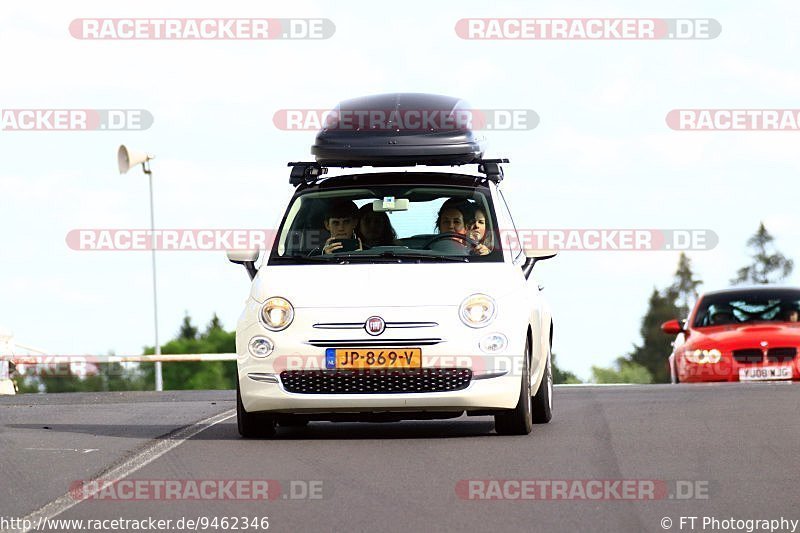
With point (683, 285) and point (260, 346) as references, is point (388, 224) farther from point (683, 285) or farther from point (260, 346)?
point (683, 285)

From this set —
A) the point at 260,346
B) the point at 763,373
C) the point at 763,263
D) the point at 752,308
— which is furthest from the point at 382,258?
the point at 763,263

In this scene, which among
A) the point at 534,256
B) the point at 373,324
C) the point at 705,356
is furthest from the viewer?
the point at 705,356

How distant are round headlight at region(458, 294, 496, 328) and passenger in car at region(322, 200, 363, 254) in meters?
1.22

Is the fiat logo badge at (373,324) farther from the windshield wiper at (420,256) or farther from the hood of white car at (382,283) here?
the windshield wiper at (420,256)

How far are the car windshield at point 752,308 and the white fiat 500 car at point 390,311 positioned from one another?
31.5 ft

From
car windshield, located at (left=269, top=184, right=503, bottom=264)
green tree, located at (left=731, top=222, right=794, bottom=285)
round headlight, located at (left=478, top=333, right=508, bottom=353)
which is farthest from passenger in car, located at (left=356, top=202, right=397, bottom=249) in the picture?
green tree, located at (left=731, top=222, right=794, bottom=285)

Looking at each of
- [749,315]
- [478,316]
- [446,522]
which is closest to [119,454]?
[478,316]

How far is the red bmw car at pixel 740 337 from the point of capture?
21.1 meters

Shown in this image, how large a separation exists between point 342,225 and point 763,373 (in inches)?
388

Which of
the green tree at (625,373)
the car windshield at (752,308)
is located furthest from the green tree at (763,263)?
the car windshield at (752,308)

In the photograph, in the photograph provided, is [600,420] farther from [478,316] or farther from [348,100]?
[348,100]

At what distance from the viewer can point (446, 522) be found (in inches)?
308

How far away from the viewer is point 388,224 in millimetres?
12953

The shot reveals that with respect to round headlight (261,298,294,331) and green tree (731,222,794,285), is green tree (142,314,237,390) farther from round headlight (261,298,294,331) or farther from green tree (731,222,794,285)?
round headlight (261,298,294,331)
